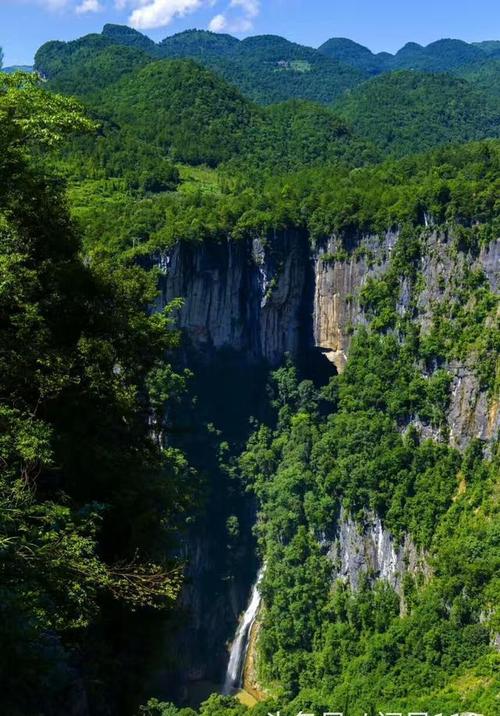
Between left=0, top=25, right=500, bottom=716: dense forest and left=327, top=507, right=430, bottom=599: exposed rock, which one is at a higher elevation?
left=0, top=25, right=500, bottom=716: dense forest

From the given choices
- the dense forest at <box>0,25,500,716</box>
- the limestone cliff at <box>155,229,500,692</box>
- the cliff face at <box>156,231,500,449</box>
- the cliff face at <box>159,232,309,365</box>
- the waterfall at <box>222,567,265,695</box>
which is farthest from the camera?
the cliff face at <box>159,232,309,365</box>

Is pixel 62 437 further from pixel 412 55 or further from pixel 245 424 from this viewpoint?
pixel 412 55

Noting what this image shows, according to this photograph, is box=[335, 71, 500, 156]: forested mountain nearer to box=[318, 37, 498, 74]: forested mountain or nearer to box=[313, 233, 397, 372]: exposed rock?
box=[313, 233, 397, 372]: exposed rock

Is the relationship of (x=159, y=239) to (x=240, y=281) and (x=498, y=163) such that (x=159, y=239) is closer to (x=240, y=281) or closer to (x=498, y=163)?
(x=240, y=281)

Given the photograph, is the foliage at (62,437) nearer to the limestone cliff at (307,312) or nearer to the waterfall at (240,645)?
the limestone cliff at (307,312)

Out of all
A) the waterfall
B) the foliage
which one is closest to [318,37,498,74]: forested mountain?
the waterfall

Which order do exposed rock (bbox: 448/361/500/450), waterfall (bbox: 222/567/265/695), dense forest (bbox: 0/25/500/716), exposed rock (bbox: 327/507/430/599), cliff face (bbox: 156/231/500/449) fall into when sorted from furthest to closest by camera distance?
cliff face (bbox: 156/231/500/449) < waterfall (bbox: 222/567/265/695) < exposed rock (bbox: 327/507/430/599) < exposed rock (bbox: 448/361/500/450) < dense forest (bbox: 0/25/500/716)
